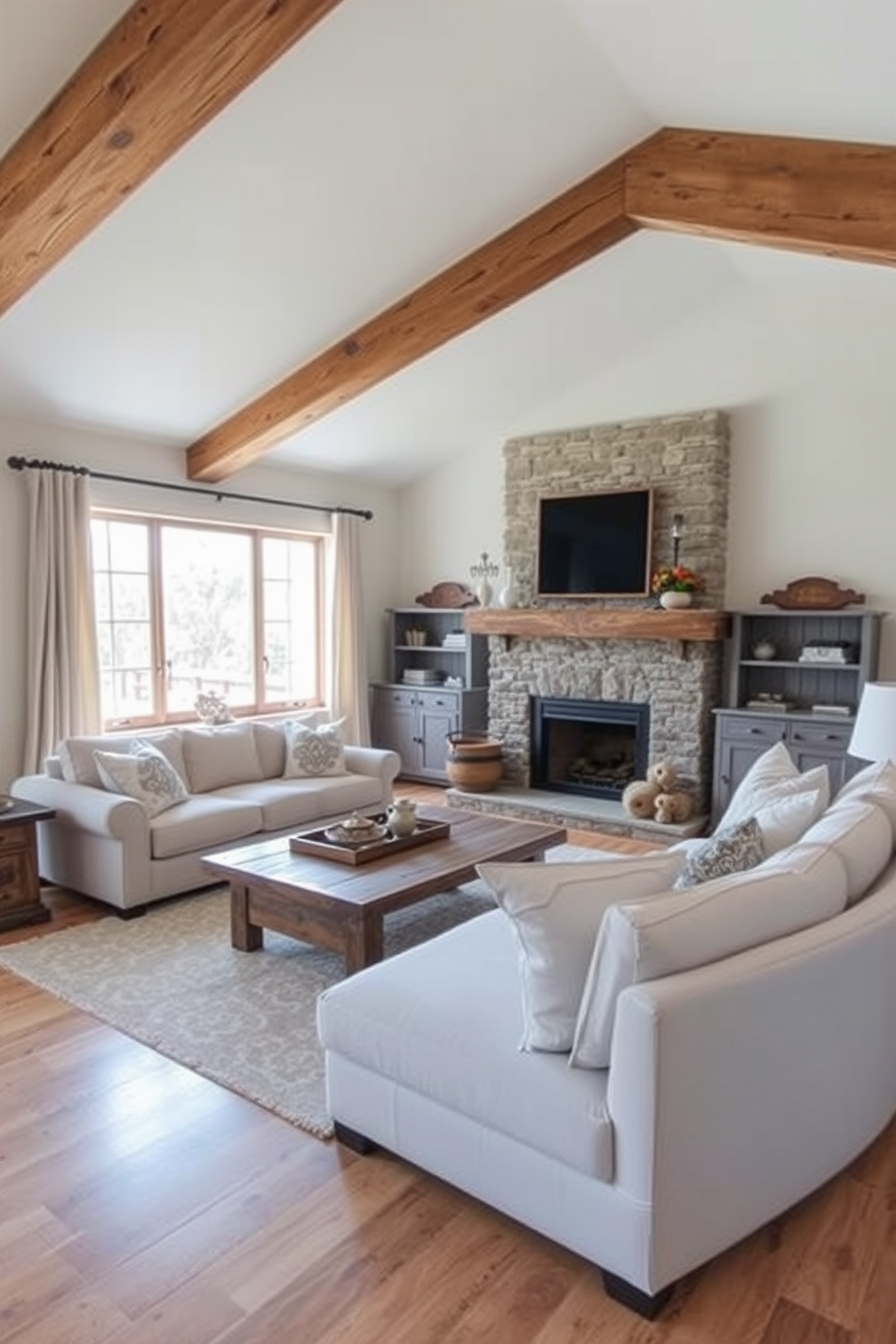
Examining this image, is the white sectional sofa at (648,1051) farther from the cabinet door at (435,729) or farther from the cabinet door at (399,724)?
the cabinet door at (399,724)

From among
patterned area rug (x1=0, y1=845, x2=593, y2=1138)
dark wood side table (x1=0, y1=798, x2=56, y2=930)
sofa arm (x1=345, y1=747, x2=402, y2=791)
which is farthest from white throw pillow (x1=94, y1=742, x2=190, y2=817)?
sofa arm (x1=345, y1=747, x2=402, y2=791)

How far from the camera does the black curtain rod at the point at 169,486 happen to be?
497 cm

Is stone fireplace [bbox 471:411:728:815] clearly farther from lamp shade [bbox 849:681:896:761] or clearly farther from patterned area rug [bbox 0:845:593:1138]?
lamp shade [bbox 849:681:896:761]

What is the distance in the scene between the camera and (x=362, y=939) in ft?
9.91

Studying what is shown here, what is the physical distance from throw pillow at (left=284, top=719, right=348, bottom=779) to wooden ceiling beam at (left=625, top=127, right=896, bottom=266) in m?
3.41

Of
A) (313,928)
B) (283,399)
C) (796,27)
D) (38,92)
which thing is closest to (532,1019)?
(313,928)

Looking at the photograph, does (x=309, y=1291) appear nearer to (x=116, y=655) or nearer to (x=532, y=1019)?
(x=532, y=1019)

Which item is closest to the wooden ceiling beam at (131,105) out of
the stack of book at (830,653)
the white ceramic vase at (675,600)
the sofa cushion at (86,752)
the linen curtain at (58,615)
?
the linen curtain at (58,615)

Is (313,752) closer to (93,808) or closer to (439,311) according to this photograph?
(93,808)

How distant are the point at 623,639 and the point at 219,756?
9.42 feet

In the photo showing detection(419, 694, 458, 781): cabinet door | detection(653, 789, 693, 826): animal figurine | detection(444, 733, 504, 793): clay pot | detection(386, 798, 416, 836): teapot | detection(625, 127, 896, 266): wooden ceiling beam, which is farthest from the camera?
detection(419, 694, 458, 781): cabinet door

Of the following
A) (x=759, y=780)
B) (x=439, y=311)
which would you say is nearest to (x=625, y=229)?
(x=439, y=311)

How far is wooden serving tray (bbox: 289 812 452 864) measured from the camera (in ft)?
11.4

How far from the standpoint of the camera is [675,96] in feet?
11.5
